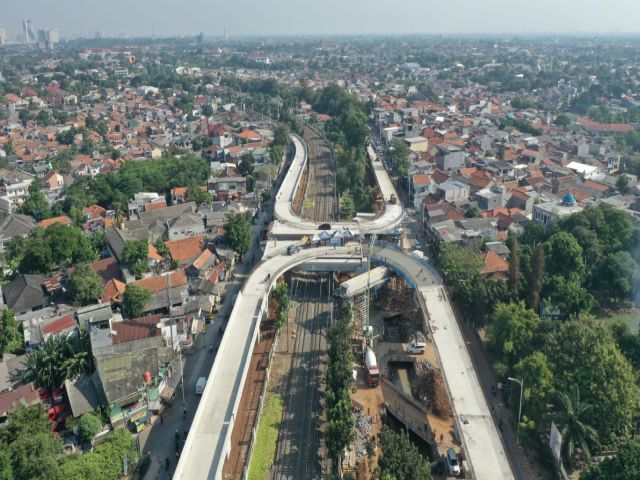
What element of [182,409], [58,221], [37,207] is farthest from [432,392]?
[37,207]

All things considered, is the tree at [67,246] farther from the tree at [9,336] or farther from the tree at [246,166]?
the tree at [246,166]

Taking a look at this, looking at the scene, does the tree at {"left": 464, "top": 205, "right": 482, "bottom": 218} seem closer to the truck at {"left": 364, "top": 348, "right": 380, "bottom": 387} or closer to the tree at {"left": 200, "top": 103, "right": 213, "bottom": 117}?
the truck at {"left": 364, "top": 348, "right": 380, "bottom": 387}

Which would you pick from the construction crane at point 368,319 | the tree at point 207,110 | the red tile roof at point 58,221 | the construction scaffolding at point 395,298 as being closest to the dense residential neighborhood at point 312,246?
the construction scaffolding at point 395,298

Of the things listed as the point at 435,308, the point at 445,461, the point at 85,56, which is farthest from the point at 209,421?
the point at 85,56

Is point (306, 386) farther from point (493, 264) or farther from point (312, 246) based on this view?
point (493, 264)

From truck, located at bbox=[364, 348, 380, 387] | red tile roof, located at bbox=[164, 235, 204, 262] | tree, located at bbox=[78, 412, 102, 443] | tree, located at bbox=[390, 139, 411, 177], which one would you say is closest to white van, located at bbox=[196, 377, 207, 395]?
tree, located at bbox=[78, 412, 102, 443]

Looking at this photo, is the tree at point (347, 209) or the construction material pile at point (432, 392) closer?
the construction material pile at point (432, 392)
